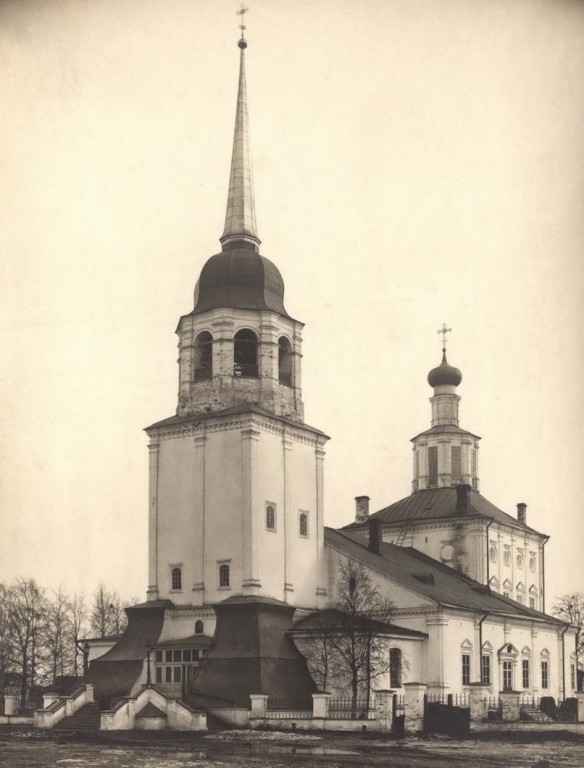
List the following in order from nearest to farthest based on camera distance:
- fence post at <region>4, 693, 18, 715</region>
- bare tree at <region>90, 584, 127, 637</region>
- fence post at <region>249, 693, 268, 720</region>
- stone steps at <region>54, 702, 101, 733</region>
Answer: fence post at <region>249, 693, 268, 720</region> → stone steps at <region>54, 702, 101, 733</region> → fence post at <region>4, 693, 18, 715</region> → bare tree at <region>90, 584, 127, 637</region>

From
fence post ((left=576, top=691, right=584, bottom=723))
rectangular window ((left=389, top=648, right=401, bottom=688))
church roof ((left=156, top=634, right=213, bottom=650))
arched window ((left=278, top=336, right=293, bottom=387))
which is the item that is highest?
arched window ((left=278, top=336, right=293, bottom=387))

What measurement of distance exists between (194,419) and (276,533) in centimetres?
449

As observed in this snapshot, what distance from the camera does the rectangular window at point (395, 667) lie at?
36.9 m

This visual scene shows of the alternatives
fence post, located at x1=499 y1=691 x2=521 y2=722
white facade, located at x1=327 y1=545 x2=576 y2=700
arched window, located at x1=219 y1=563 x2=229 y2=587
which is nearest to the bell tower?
arched window, located at x1=219 y1=563 x2=229 y2=587

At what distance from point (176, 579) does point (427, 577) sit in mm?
9377

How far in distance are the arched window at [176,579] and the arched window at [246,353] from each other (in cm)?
666

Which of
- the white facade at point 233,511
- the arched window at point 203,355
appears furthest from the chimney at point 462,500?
the arched window at point 203,355

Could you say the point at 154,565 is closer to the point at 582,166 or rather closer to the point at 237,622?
the point at 237,622

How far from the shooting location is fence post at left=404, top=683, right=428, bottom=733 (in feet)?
98.8

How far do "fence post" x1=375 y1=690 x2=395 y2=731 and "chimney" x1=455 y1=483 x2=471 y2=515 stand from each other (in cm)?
2243

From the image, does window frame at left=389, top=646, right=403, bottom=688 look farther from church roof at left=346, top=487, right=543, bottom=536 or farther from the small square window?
church roof at left=346, top=487, right=543, bottom=536

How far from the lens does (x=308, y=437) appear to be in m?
39.9

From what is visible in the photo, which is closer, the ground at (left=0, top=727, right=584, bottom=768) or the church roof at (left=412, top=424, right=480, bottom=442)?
the ground at (left=0, top=727, right=584, bottom=768)

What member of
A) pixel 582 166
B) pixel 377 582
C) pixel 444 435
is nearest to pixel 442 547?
pixel 444 435
